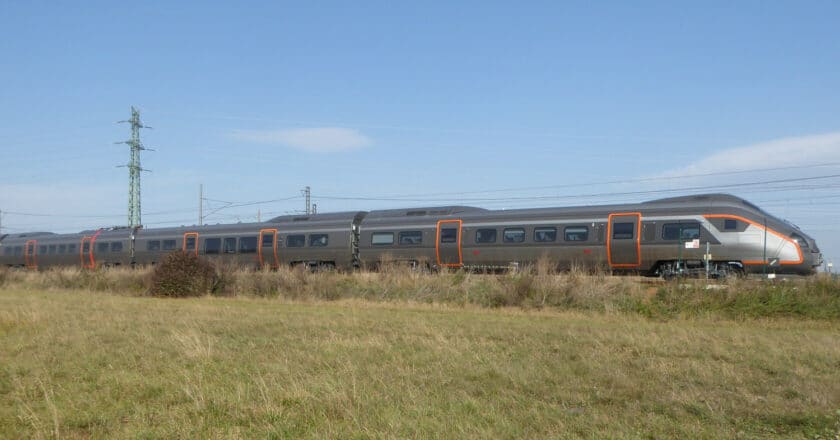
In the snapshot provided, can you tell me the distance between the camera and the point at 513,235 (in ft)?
92.8

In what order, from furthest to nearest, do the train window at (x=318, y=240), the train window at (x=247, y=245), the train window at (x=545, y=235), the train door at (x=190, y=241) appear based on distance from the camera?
the train door at (x=190, y=241), the train window at (x=247, y=245), the train window at (x=318, y=240), the train window at (x=545, y=235)

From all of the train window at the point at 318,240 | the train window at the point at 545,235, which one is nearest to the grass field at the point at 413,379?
the train window at the point at 545,235

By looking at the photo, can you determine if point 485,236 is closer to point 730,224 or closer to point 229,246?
point 730,224

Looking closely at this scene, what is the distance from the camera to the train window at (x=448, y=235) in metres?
29.8

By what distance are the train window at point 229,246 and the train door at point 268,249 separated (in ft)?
6.68

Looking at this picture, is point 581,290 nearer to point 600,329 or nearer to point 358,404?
point 600,329

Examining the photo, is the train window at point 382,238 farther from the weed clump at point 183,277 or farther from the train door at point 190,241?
the train door at point 190,241

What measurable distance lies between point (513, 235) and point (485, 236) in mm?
1253

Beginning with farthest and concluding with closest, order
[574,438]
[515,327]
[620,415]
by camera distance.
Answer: [515,327] → [620,415] → [574,438]

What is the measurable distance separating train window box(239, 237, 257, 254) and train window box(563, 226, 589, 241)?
56.2ft

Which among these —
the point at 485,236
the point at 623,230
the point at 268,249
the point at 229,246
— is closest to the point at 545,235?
the point at 485,236

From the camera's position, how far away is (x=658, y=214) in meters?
25.2

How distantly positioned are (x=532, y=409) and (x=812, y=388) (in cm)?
390

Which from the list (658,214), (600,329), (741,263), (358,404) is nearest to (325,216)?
(658,214)
